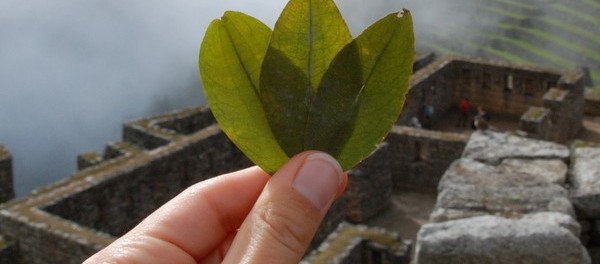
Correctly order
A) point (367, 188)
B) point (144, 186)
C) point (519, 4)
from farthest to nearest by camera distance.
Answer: point (519, 4), point (367, 188), point (144, 186)

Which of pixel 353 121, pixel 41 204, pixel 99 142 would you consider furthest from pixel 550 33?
pixel 353 121

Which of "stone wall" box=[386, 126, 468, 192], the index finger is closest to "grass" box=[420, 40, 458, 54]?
"stone wall" box=[386, 126, 468, 192]

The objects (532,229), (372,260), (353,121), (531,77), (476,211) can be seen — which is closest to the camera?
(353,121)

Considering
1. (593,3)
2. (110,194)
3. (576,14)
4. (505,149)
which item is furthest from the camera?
(593,3)

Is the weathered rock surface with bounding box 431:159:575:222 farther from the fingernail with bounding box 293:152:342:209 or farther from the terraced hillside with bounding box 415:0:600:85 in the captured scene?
the terraced hillside with bounding box 415:0:600:85

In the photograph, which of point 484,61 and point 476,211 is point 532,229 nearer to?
point 476,211

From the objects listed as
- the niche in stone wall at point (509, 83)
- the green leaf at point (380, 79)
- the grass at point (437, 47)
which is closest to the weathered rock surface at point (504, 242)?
the green leaf at point (380, 79)

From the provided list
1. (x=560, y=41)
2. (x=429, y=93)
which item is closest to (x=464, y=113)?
(x=429, y=93)

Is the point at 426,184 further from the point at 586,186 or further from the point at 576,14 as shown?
the point at 576,14
